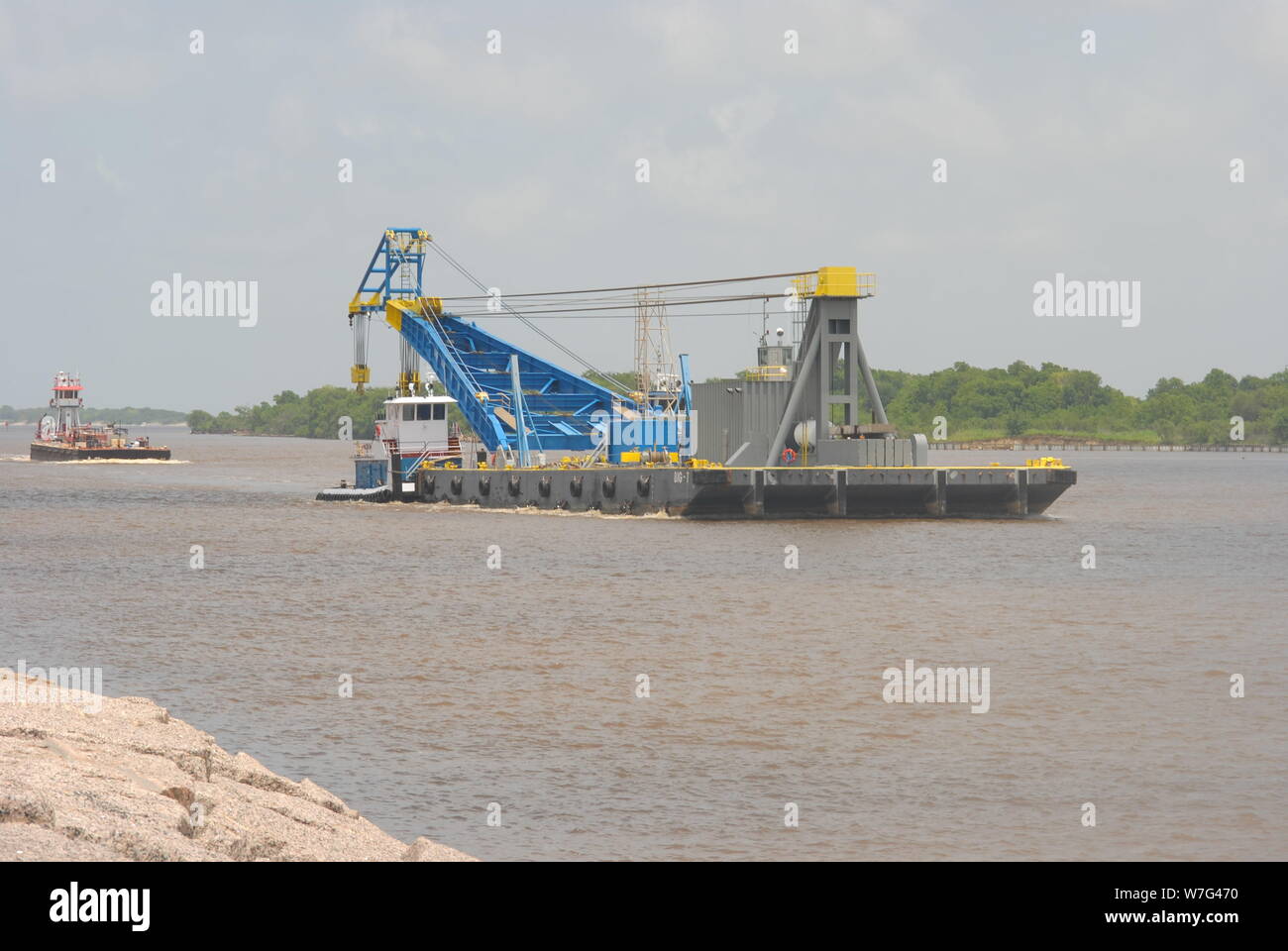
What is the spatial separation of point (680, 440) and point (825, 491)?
11.9m

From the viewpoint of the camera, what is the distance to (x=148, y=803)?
1099cm

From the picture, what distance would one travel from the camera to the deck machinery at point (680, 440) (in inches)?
2181

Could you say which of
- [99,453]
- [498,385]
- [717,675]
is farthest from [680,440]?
[99,453]

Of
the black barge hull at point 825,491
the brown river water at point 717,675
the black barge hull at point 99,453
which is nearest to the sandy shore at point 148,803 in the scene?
the brown river water at point 717,675

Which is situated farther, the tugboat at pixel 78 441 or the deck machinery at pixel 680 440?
the tugboat at pixel 78 441

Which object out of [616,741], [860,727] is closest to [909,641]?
[860,727]

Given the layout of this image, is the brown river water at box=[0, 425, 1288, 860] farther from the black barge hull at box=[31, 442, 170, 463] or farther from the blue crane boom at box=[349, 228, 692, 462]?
the black barge hull at box=[31, 442, 170, 463]

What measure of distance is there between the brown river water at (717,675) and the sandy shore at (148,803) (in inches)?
51.4

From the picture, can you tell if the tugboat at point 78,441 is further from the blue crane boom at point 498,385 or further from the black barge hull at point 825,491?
the black barge hull at point 825,491

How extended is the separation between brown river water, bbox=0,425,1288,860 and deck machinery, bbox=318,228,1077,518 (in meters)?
3.06

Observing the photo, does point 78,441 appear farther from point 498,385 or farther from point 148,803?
point 148,803

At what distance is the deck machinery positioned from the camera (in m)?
55.4

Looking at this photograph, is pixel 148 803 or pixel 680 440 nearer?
pixel 148 803
